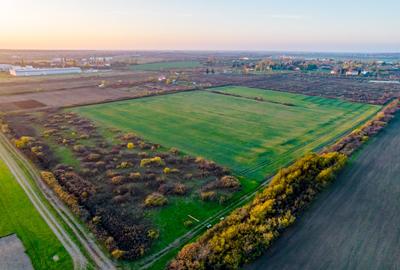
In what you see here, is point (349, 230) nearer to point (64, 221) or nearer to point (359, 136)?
point (64, 221)

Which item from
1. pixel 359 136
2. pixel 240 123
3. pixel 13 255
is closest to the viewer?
pixel 13 255

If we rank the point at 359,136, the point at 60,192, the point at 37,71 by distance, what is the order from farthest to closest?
the point at 37,71
the point at 359,136
the point at 60,192

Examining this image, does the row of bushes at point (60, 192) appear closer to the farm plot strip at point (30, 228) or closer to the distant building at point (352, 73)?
the farm plot strip at point (30, 228)

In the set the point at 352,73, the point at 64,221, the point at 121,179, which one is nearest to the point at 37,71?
the point at 121,179

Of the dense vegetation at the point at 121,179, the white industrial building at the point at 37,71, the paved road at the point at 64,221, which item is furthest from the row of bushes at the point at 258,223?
the white industrial building at the point at 37,71

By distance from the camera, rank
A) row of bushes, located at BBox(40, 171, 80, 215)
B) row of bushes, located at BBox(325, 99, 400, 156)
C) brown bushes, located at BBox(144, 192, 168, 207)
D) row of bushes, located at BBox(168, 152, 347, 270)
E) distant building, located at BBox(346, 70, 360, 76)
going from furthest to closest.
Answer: distant building, located at BBox(346, 70, 360, 76), row of bushes, located at BBox(325, 99, 400, 156), brown bushes, located at BBox(144, 192, 168, 207), row of bushes, located at BBox(40, 171, 80, 215), row of bushes, located at BBox(168, 152, 347, 270)

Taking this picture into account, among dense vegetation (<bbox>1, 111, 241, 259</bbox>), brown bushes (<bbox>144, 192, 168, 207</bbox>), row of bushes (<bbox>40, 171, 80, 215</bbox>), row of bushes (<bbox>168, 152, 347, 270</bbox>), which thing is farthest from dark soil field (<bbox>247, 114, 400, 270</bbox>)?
row of bushes (<bbox>40, 171, 80, 215</bbox>)

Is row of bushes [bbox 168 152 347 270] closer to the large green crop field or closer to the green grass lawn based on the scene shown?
the large green crop field
